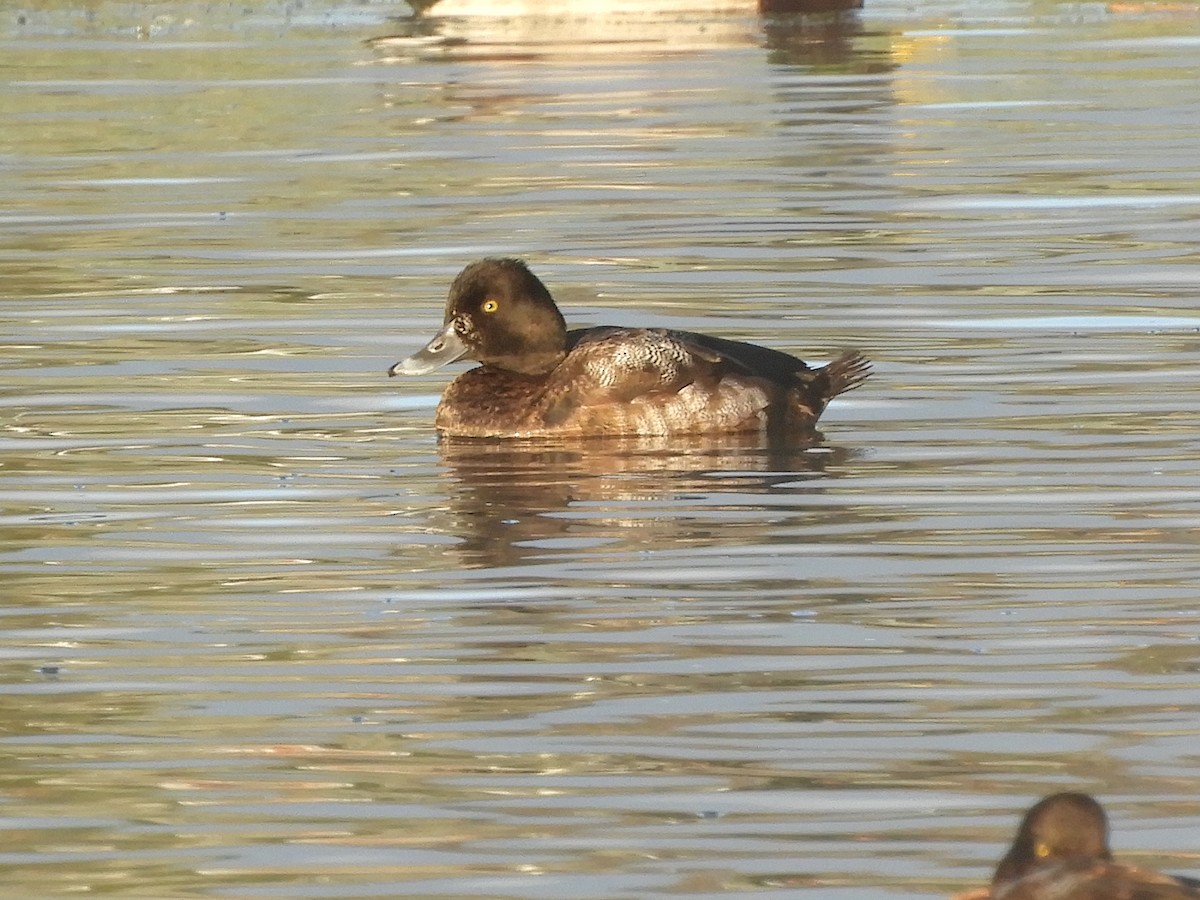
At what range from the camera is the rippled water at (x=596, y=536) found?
21.4 feet

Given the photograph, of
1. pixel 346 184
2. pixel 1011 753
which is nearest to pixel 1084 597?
pixel 1011 753

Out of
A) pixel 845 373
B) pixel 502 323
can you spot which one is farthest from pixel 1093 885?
pixel 502 323

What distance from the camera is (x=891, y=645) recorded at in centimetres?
803

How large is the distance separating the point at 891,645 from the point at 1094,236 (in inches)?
359

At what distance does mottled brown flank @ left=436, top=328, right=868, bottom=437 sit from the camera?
11.6 meters

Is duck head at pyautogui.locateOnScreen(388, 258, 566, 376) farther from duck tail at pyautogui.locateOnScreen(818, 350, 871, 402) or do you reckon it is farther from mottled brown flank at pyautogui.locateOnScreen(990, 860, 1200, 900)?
mottled brown flank at pyautogui.locateOnScreen(990, 860, 1200, 900)

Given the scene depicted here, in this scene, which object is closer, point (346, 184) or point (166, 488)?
point (166, 488)

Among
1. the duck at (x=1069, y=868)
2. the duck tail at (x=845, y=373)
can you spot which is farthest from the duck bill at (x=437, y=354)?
the duck at (x=1069, y=868)

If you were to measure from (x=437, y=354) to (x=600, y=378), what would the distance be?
875mm

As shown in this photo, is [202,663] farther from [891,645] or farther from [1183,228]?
[1183,228]

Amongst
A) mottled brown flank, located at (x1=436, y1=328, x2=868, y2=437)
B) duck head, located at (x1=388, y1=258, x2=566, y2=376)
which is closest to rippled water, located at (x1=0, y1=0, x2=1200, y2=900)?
mottled brown flank, located at (x1=436, y1=328, x2=868, y2=437)

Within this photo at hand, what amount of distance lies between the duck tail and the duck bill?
56.6 inches

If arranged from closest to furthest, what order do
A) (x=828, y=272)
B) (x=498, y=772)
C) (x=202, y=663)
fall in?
A: (x=498, y=772)
(x=202, y=663)
(x=828, y=272)

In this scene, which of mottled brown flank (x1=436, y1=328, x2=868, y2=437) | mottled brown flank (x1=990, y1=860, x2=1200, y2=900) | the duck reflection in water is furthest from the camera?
mottled brown flank (x1=436, y1=328, x2=868, y2=437)
